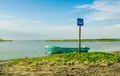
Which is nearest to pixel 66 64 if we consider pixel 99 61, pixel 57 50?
pixel 99 61

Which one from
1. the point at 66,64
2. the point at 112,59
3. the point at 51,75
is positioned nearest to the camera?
the point at 51,75

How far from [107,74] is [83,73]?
4.36 ft

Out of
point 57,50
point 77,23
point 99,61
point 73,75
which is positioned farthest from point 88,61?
point 57,50

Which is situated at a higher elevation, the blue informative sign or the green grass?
the blue informative sign

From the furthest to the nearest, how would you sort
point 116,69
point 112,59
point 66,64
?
1. point 112,59
2. point 66,64
3. point 116,69

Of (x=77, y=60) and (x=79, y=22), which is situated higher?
(x=79, y=22)

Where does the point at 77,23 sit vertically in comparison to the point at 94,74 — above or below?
above

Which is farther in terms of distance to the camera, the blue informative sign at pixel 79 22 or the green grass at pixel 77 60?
the blue informative sign at pixel 79 22

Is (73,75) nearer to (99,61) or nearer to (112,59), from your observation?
(99,61)

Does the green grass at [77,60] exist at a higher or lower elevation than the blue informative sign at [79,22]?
lower

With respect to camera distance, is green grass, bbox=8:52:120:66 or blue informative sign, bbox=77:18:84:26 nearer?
green grass, bbox=8:52:120:66

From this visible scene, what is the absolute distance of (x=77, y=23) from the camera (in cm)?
2050

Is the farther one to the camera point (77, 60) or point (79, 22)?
point (79, 22)

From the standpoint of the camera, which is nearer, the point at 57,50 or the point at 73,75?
the point at 73,75
